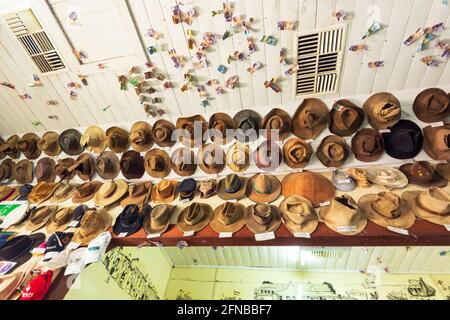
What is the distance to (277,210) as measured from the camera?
2.28 m

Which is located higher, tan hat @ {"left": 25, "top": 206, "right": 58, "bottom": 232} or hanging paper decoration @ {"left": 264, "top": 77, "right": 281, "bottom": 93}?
hanging paper decoration @ {"left": 264, "top": 77, "right": 281, "bottom": 93}

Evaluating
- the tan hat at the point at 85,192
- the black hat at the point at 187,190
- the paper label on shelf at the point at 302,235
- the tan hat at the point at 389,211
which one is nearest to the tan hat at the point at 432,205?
the tan hat at the point at 389,211

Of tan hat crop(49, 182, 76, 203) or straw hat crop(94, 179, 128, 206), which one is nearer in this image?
straw hat crop(94, 179, 128, 206)

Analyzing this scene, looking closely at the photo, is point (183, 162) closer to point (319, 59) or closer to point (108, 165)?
point (108, 165)

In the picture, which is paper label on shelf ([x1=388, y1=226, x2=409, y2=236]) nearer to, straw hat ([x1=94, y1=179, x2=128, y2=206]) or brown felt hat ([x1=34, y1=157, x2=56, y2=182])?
straw hat ([x1=94, y1=179, x2=128, y2=206])

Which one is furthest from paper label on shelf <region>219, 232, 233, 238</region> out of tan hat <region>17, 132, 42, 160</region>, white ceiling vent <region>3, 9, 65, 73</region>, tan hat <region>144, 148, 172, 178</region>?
tan hat <region>17, 132, 42, 160</region>

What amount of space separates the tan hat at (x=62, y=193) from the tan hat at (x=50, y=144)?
1.88 feet

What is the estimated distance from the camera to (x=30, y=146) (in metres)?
3.38

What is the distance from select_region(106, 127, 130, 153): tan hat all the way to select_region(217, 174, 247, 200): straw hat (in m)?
1.55

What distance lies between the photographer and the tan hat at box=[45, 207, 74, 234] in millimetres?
A: 2600

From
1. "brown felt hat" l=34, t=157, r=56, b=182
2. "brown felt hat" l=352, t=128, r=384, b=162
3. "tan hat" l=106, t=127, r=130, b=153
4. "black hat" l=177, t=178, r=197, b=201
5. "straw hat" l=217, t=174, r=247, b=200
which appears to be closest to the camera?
"brown felt hat" l=352, t=128, r=384, b=162

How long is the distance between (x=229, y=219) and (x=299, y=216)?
0.71m

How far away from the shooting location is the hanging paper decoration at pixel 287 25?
2.07 meters

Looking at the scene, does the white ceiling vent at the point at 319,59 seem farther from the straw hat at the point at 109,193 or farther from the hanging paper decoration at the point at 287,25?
the straw hat at the point at 109,193
